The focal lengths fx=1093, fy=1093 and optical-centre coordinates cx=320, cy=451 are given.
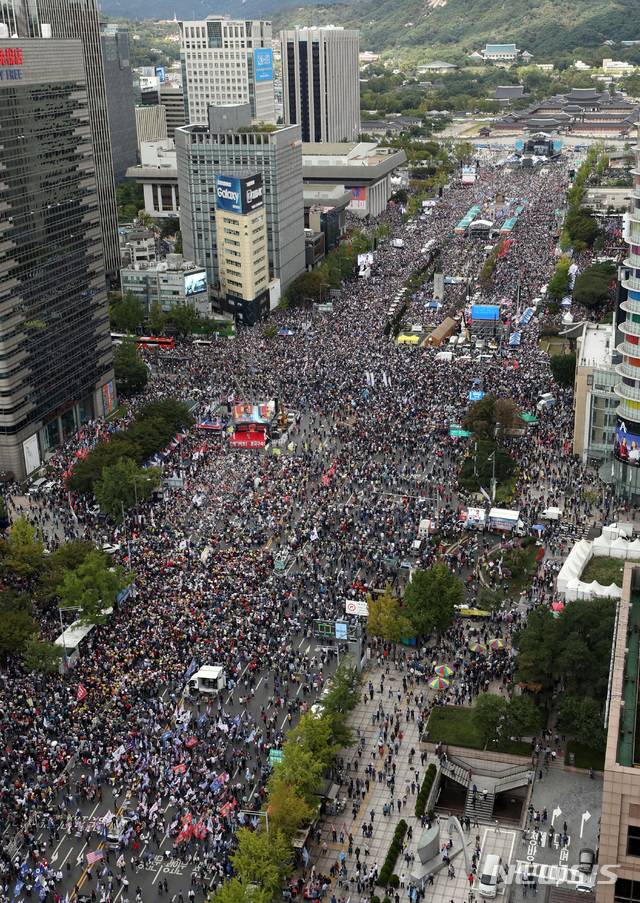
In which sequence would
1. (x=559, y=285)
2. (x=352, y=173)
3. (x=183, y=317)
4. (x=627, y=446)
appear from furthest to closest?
(x=352, y=173)
(x=559, y=285)
(x=183, y=317)
(x=627, y=446)

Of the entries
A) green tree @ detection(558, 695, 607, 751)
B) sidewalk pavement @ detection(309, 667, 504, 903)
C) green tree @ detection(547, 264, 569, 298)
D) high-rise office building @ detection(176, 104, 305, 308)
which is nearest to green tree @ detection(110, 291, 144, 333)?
high-rise office building @ detection(176, 104, 305, 308)

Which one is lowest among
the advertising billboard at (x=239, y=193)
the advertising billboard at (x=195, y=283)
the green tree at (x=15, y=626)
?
the green tree at (x=15, y=626)

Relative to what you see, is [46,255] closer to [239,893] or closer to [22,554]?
[22,554]

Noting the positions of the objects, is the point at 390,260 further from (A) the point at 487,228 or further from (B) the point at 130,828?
(B) the point at 130,828

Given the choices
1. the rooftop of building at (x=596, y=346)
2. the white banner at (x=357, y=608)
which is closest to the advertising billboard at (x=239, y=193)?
the rooftop of building at (x=596, y=346)

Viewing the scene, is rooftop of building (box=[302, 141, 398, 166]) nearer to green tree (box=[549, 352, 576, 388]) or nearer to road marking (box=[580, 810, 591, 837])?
green tree (box=[549, 352, 576, 388])

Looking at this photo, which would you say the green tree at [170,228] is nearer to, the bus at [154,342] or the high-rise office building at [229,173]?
the high-rise office building at [229,173]

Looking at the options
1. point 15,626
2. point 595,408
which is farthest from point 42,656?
point 595,408
